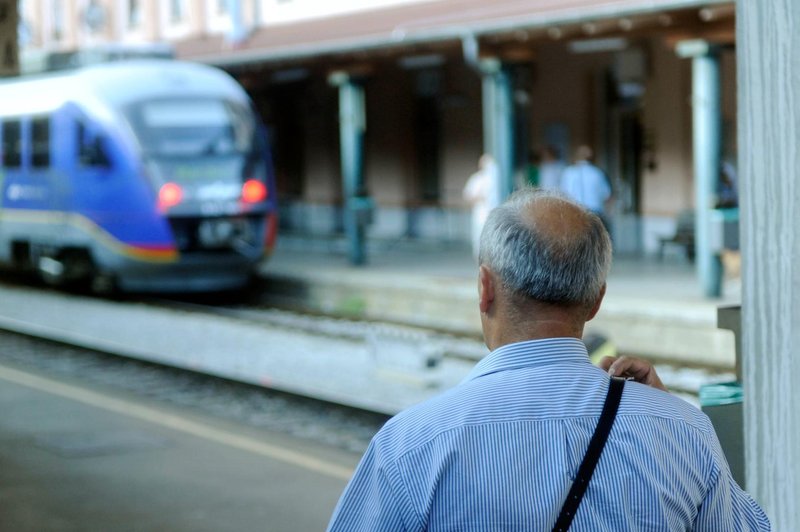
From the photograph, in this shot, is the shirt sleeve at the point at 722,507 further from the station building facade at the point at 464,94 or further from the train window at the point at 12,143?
the train window at the point at 12,143

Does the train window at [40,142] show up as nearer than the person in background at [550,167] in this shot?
No

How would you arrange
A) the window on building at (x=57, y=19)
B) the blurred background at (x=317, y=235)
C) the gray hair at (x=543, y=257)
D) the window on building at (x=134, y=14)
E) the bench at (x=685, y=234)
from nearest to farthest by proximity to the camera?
the gray hair at (x=543, y=257)
the blurred background at (x=317, y=235)
the bench at (x=685, y=234)
the window on building at (x=134, y=14)
the window on building at (x=57, y=19)

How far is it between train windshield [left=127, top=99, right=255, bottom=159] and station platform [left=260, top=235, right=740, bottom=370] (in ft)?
7.38

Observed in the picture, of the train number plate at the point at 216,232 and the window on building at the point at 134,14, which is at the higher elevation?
the window on building at the point at 134,14

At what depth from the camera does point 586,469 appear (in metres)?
2.15

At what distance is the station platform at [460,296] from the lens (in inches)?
518

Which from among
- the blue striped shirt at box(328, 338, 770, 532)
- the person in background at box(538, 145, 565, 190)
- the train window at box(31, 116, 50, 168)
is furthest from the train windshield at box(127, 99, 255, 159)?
the blue striped shirt at box(328, 338, 770, 532)

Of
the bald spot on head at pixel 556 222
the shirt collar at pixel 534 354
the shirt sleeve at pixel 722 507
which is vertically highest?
the bald spot on head at pixel 556 222

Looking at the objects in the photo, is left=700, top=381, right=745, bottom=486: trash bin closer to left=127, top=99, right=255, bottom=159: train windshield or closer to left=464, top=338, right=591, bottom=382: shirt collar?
left=464, top=338, right=591, bottom=382: shirt collar

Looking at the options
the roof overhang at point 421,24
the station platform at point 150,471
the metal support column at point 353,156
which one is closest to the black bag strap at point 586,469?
the station platform at point 150,471

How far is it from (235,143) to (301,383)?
21.9 feet

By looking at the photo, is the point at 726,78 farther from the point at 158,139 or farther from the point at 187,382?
the point at 187,382

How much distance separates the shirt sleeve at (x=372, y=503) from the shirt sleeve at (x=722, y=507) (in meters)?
0.48

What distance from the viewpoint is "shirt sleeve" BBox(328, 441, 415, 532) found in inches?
85.6
